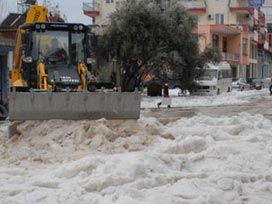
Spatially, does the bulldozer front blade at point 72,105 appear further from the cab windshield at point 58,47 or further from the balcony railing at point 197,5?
the balcony railing at point 197,5

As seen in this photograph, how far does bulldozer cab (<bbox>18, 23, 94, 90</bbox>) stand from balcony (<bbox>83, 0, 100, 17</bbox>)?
62.8 m

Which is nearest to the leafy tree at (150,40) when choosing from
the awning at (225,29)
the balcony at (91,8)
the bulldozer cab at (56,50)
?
the bulldozer cab at (56,50)

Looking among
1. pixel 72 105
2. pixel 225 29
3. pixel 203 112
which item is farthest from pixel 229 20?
pixel 72 105

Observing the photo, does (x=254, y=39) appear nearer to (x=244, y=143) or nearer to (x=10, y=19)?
(x=10, y=19)

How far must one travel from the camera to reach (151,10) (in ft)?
109

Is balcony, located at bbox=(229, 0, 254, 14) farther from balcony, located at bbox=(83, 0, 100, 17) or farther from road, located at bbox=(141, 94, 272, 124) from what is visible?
road, located at bbox=(141, 94, 272, 124)

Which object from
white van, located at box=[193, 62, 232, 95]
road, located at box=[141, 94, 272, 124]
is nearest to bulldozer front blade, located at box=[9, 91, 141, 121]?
road, located at box=[141, 94, 272, 124]

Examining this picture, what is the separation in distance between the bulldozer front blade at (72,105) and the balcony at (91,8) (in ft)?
216

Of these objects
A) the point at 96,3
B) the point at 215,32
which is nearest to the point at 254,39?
the point at 215,32

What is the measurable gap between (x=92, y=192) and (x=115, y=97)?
5.68 meters

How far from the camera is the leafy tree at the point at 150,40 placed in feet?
108

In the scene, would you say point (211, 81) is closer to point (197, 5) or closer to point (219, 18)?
point (197, 5)

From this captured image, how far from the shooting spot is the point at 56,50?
628 inches

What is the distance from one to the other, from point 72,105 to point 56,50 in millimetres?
3472
